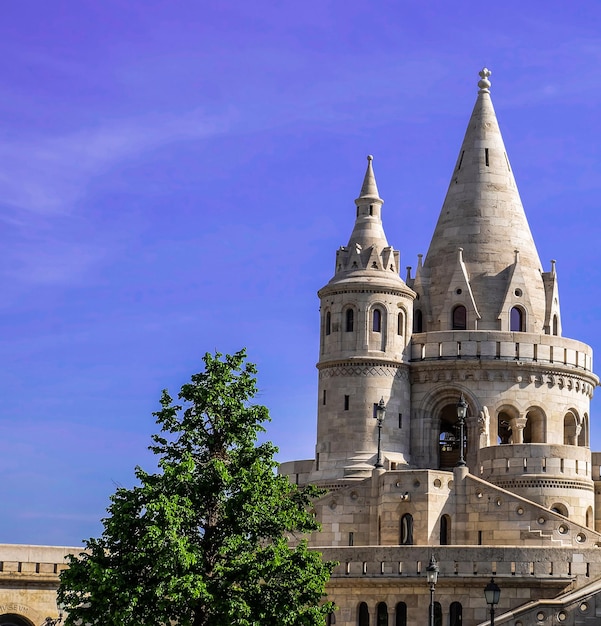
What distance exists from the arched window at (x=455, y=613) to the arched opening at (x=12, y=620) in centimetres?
1476

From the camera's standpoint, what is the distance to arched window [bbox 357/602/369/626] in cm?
5278

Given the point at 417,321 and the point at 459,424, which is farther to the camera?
the point at 417,321

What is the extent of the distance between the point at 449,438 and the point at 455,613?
54.1ft

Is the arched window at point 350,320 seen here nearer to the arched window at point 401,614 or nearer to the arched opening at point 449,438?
the arched opening at point 449,438

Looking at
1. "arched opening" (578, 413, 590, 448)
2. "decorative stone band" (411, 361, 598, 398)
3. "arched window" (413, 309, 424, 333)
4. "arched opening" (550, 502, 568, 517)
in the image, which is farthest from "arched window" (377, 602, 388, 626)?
"arched window" (413, 309, 424, 333)

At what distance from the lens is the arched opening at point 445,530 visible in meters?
56.8

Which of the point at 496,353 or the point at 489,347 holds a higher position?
the point at 489,347

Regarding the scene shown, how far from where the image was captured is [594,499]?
61.6 meters

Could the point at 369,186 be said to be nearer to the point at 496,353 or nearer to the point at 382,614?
the point at 496,353

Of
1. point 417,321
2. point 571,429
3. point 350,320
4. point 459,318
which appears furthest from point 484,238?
point 571,429

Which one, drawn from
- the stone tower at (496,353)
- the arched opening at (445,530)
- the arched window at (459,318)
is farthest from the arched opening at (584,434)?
the arched opening at (445,530)

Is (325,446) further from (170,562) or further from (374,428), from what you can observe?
(170,562)

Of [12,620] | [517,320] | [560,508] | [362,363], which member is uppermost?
[517,320]

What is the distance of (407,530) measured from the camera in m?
56.9
